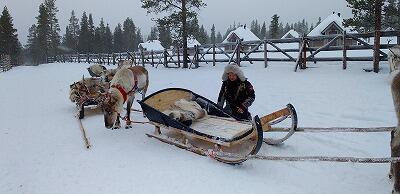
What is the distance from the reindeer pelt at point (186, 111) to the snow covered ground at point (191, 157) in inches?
21.6

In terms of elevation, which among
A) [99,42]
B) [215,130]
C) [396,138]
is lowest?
[215,130]

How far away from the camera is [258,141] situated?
15.6ft

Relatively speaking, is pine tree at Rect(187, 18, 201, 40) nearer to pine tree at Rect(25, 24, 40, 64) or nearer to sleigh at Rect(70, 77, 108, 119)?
sleigh at Rect(70, 77, 108, 119)

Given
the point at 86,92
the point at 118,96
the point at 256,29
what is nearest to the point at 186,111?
the point at 118,96

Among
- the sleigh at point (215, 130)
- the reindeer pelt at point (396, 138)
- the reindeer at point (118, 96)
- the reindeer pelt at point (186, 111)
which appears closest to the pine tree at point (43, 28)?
the reindeer at point (118, 96)

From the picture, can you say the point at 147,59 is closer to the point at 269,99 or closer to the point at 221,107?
the point at 269,99

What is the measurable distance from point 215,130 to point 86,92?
478 centimetres

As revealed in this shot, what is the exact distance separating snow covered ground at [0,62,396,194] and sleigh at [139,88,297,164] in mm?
167

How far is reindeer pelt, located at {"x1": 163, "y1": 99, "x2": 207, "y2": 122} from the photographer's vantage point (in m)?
6.02

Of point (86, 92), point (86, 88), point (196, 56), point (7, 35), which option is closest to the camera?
point (86, 92)

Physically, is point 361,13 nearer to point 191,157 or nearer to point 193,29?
point 191,157

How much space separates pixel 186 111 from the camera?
632 centimetres

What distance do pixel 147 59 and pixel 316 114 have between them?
20707mm

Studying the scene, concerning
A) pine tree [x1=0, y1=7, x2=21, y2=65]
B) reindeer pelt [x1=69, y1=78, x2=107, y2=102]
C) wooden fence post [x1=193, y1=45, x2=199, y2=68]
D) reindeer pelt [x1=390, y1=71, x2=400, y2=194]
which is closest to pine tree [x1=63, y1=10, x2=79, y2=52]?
pine tree [x1=0, y1=7, x2=21, y2=65]
